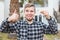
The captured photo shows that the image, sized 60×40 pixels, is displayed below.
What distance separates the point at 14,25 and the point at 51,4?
300 centimetres

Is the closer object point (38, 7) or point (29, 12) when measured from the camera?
point (29, 12)

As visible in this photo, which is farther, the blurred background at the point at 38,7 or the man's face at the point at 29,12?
the blurred background at the point at 38,7

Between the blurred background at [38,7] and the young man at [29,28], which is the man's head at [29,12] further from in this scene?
the blurred background at [38,7]

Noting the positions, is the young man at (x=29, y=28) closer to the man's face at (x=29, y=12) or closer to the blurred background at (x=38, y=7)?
the man's face at (x=29, y=12)

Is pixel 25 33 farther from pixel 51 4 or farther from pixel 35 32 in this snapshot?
pixel 51 4

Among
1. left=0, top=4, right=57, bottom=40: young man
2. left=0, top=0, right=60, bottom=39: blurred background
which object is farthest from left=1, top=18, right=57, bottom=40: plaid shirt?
left=0, top=0, right=60, bottom=39: blurred background

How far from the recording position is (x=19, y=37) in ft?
4.80

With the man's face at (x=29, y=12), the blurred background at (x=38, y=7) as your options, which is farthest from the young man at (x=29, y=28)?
the blurred background at (x=38, y=7)

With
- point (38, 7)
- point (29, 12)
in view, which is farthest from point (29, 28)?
point (38, 7)

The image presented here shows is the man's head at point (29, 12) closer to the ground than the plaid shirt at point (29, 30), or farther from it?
farther from it

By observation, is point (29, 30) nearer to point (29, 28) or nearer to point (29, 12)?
point (29, 28)

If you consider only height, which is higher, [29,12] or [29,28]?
[29,12]

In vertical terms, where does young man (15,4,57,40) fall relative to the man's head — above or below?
below

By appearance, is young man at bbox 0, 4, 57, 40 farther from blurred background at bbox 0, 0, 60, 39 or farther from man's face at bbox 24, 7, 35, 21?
blurred background at bbox 0, 0, 60, 39
